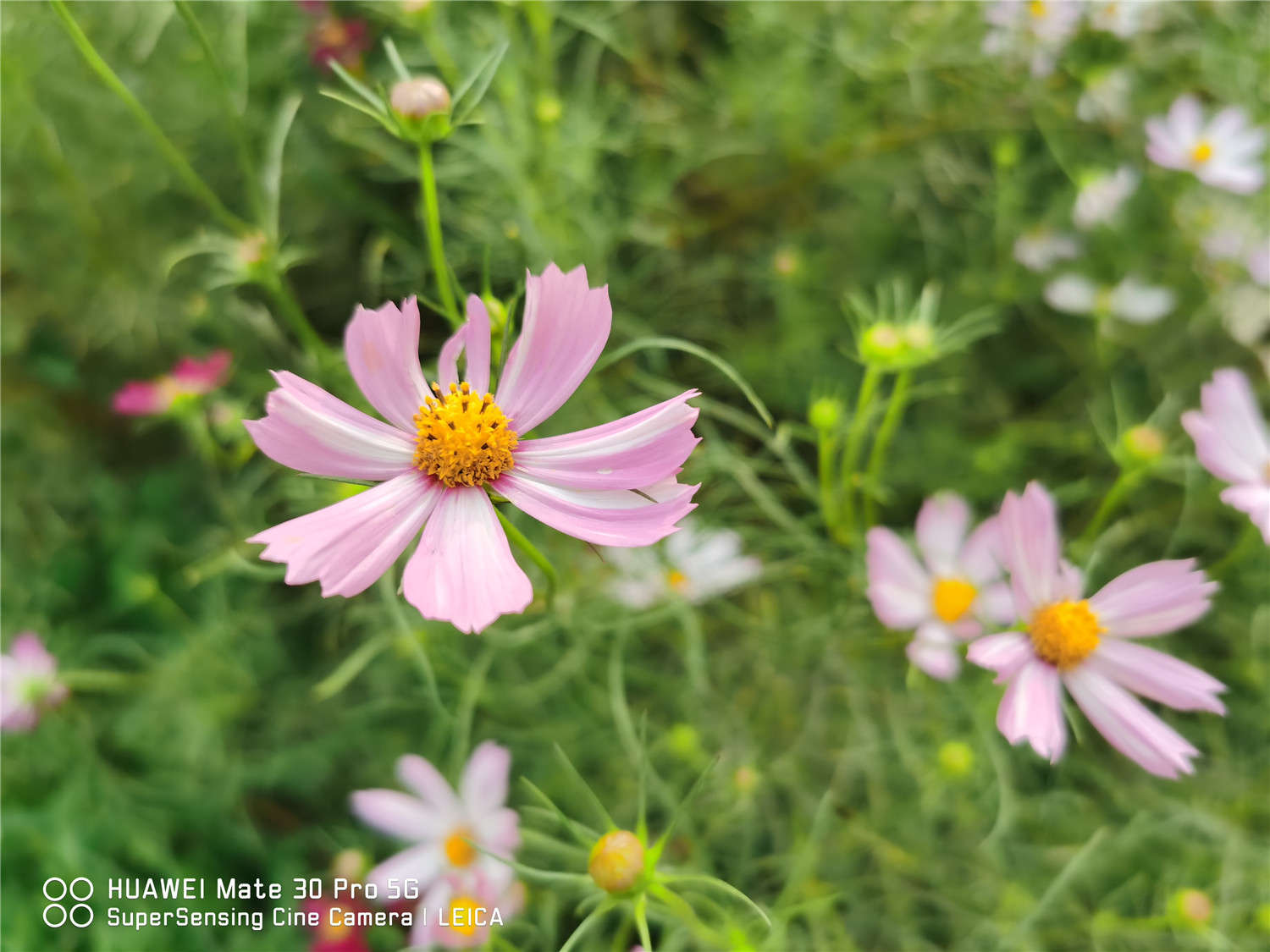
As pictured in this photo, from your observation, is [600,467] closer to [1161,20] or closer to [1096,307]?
[1096,307]

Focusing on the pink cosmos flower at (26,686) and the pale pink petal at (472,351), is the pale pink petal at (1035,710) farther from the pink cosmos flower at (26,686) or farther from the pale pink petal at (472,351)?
the pink cosmos flower at (26,686)

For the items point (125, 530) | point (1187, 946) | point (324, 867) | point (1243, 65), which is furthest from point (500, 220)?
point (1187, 946)

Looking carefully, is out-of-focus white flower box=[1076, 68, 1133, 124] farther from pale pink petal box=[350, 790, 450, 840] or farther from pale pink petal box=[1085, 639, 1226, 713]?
pale pink petal box=[350, 790, 450, 840]

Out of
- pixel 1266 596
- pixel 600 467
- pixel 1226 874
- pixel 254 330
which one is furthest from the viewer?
pixel 254 330

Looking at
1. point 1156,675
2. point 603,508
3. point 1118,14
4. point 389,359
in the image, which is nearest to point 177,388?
point 389,359

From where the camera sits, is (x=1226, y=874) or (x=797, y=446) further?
(x=797, y=446)

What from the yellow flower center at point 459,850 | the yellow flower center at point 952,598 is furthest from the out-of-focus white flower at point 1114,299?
the yellow flower center at point 459,850
